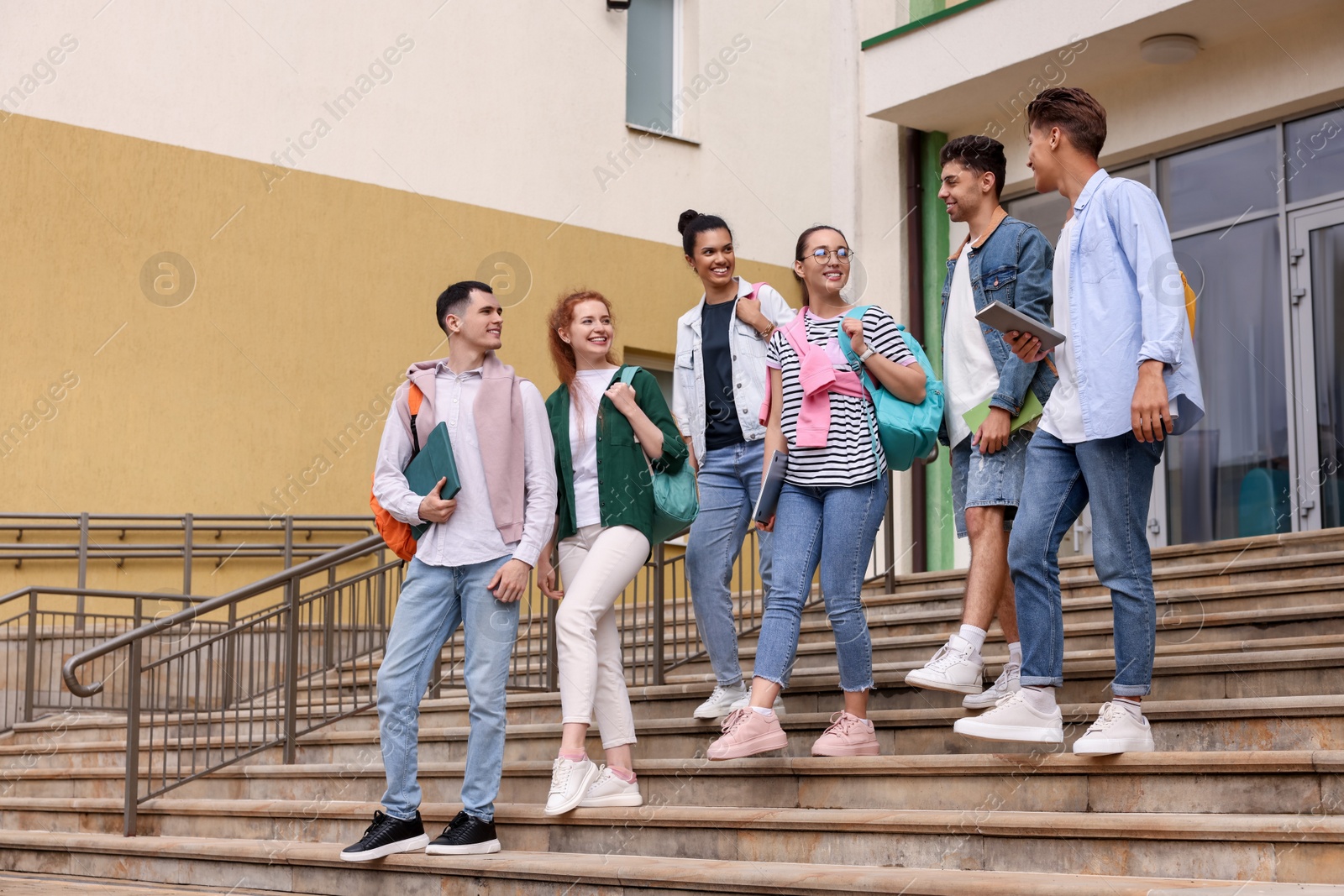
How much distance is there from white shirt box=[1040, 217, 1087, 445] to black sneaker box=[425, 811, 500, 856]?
2.19m

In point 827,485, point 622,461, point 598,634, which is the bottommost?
point 598,634

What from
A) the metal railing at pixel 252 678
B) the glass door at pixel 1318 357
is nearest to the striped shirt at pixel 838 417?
the metal railing at pixel 252 678

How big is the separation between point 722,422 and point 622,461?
62 cm

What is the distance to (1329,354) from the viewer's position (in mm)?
9133

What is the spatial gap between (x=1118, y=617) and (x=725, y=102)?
11594mm

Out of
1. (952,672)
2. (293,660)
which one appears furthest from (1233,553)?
(293,660)

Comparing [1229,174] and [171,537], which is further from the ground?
[1229,174]

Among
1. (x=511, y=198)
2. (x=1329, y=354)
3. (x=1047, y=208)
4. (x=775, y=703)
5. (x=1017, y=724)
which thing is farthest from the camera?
(x=511, y=198)

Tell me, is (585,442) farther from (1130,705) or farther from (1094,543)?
(1130,705)

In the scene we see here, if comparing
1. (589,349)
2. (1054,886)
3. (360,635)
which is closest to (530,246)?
(360,635)

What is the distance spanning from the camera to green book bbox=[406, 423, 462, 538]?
505 cm

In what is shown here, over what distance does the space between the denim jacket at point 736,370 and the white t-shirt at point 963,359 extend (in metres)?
0.65

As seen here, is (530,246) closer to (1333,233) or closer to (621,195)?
(621,195)

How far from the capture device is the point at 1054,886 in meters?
3.45
